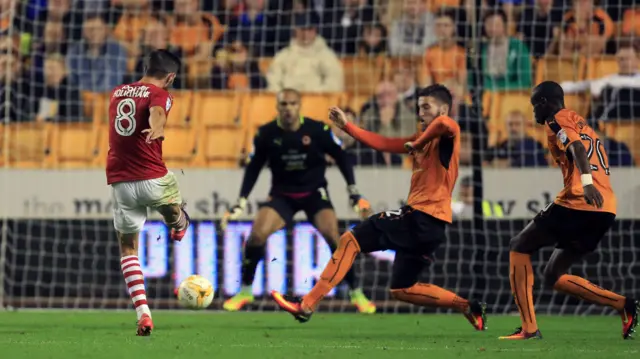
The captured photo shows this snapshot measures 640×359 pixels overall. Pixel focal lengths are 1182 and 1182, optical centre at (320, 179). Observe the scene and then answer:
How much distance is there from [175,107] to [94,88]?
1.28 meters

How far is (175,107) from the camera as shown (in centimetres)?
1320

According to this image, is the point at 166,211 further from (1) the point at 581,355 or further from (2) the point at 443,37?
(2) the point at 443,37

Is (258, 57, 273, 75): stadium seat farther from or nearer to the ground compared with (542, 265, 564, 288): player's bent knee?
farther from the ground

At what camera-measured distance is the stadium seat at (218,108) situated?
42.9 ft

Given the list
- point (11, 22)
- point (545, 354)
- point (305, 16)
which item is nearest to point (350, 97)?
point (305, 16)

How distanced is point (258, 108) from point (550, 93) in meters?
6.08

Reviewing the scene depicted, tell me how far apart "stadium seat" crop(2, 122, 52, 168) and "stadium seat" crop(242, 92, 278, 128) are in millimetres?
2179

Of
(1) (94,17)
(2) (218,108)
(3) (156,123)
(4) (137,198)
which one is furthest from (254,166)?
(1) (94,17)

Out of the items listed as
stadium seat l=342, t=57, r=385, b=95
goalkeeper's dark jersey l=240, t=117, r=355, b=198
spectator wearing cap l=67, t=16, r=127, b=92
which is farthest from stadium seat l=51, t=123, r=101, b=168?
goalkeeper's dark jersey l=240, t=117, r=355, b=198

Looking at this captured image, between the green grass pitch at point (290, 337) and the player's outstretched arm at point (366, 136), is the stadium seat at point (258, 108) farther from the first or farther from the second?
the player's outstretched arm at point (366, 136)

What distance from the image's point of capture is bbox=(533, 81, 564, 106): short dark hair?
7480 mm

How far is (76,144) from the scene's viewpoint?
13133 mm

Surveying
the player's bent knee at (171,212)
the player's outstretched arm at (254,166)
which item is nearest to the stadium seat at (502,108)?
the player's outstretched arm at (254,166)

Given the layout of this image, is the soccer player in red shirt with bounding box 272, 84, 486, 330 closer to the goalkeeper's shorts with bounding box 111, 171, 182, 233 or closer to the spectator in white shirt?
the goalkeeper's shorts with bounding box 111, 171, 182, 233
